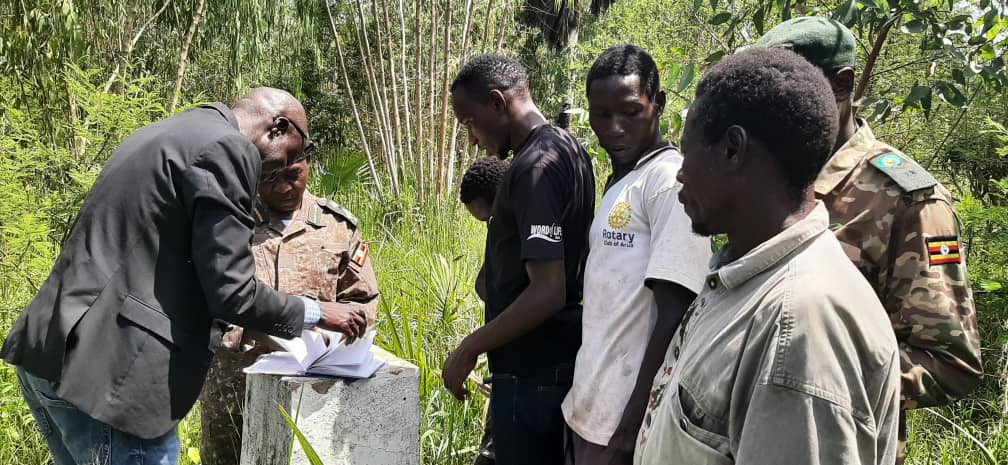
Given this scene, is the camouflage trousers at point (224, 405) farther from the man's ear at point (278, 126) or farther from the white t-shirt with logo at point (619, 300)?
the white t-shirt with logo at point (619, 300)

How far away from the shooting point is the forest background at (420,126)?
3010 mm

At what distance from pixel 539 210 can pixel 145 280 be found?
108cm

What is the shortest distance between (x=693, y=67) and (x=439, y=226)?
424 cm

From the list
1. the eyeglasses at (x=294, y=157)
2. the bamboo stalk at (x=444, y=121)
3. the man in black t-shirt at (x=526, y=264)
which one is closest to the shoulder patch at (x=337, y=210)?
the eyeglasses at (x=294, y=157)

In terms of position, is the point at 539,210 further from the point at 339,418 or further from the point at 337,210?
the point at 337,210

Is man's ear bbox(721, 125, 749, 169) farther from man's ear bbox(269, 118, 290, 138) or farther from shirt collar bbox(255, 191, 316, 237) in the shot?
shirt collar bbox(255, 191, 316, 237)

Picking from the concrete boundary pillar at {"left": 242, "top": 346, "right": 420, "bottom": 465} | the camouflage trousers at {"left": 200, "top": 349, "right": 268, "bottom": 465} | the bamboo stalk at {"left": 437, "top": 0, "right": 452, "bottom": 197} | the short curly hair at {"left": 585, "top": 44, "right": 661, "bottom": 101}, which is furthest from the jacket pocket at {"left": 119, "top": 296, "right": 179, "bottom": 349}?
the bamboo stalk at {"left": 437, "top": 0, "right": 452, "bottom": 197}

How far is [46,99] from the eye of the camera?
621 centimetres

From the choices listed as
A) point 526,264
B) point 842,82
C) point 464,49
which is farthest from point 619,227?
point 464,49

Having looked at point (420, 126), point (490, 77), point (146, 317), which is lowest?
point (420, 126)

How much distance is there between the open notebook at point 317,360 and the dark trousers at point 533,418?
0.45 m

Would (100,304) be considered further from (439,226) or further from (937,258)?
(439,226)

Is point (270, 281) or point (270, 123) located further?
point (270, 281)

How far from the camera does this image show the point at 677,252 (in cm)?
182
